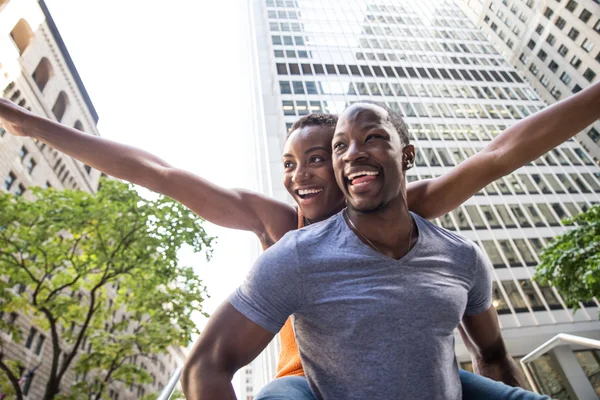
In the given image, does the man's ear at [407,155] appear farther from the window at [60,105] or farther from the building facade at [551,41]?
the building facade at [551,41]

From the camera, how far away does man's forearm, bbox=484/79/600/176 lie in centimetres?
169

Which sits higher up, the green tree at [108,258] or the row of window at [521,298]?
the green tree at [108,258]

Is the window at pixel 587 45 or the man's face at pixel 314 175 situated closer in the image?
the man's face at pixel 314 175

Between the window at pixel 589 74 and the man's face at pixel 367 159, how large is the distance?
190 feet

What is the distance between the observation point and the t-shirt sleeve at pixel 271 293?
1181mm

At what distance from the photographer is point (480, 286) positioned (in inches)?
62.9

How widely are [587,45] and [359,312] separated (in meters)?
59.3

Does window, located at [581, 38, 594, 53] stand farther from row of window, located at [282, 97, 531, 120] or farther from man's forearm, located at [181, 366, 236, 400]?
man's forearm, located at [181, 366, 236, 400]

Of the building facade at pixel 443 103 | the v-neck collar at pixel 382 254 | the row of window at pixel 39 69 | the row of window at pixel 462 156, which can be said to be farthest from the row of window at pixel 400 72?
the v-neck collar at pixel 382 254

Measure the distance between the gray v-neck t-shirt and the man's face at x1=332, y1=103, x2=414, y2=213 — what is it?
0.65 ft

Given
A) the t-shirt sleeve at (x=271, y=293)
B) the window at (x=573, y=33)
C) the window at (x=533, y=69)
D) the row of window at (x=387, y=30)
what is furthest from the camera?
the window at (x=533, y=69)

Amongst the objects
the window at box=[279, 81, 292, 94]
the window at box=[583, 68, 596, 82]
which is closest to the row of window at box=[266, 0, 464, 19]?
the window at box=[279, 81, 292, 94]

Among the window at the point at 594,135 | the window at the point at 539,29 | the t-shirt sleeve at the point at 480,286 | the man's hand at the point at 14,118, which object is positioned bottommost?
the window at the point at 594,135

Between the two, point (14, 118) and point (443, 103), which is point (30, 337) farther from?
point (443, 103)
